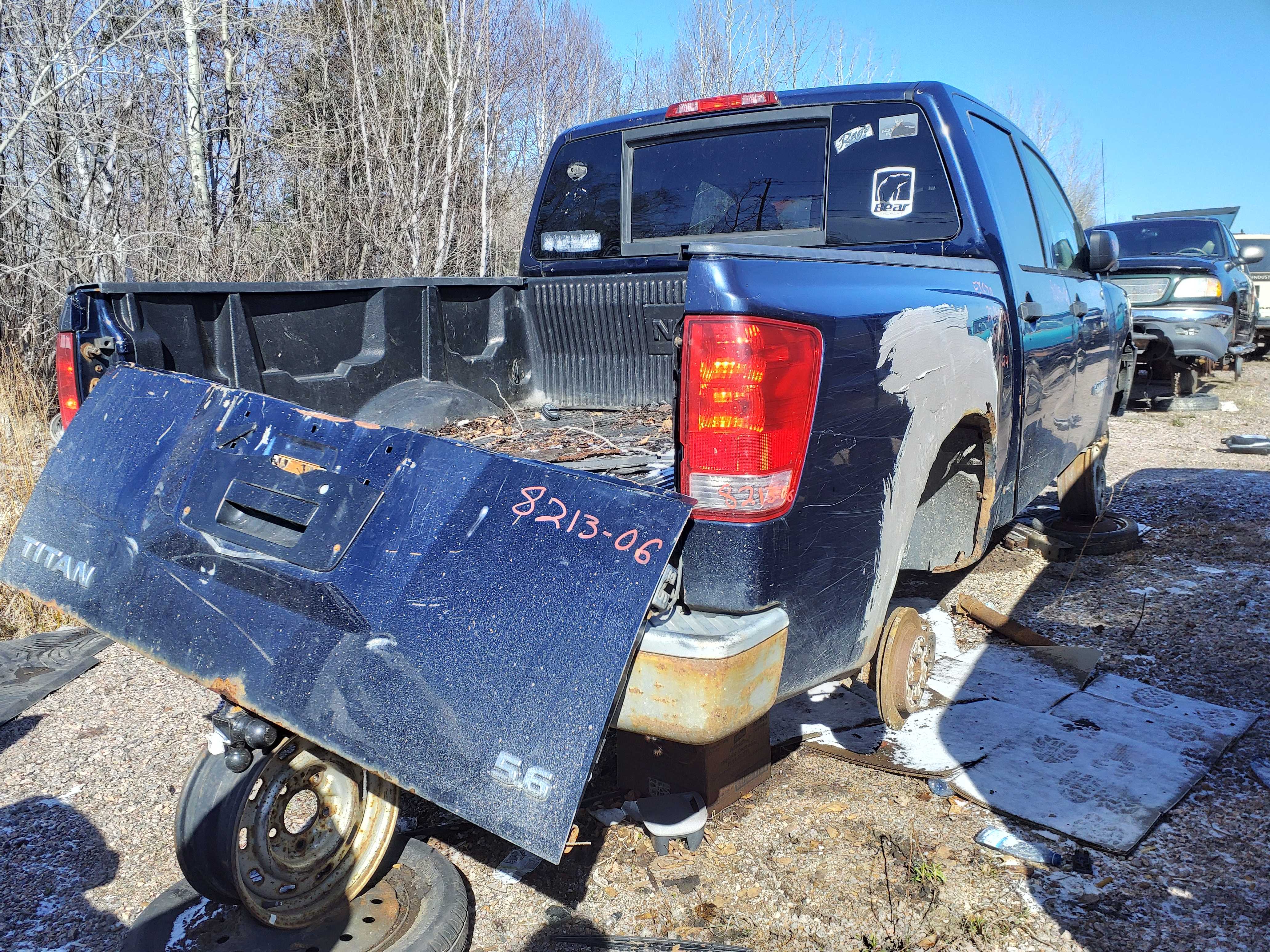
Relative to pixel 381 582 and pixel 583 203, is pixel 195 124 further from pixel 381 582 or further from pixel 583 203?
pixel 381 582

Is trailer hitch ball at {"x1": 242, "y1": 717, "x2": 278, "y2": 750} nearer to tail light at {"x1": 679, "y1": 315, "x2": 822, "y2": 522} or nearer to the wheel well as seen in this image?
tail light at {"x1": 679, "y1": 315, "x2": 822, "y2": 522}

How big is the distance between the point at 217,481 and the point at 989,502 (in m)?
2.53

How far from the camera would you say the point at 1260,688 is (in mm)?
3740

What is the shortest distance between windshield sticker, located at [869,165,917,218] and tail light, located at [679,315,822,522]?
162cm

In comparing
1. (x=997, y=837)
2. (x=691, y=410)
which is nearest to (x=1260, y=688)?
(x=997, y=837)

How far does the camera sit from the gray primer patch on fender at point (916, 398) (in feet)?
7.78

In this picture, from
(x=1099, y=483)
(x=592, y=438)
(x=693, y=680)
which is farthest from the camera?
(x=1099, y=483)

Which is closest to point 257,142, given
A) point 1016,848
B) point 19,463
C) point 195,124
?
point 195,124

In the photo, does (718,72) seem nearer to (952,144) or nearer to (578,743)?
(952,144)

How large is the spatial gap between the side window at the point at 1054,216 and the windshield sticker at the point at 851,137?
1070mm

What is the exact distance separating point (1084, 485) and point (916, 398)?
3873 millimetres

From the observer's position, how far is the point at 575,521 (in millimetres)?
1909

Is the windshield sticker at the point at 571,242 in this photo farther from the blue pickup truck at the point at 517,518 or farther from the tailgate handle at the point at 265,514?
the tailgate handle at the point at 265,514

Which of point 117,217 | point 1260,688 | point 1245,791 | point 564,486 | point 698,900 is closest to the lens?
point 564,486
